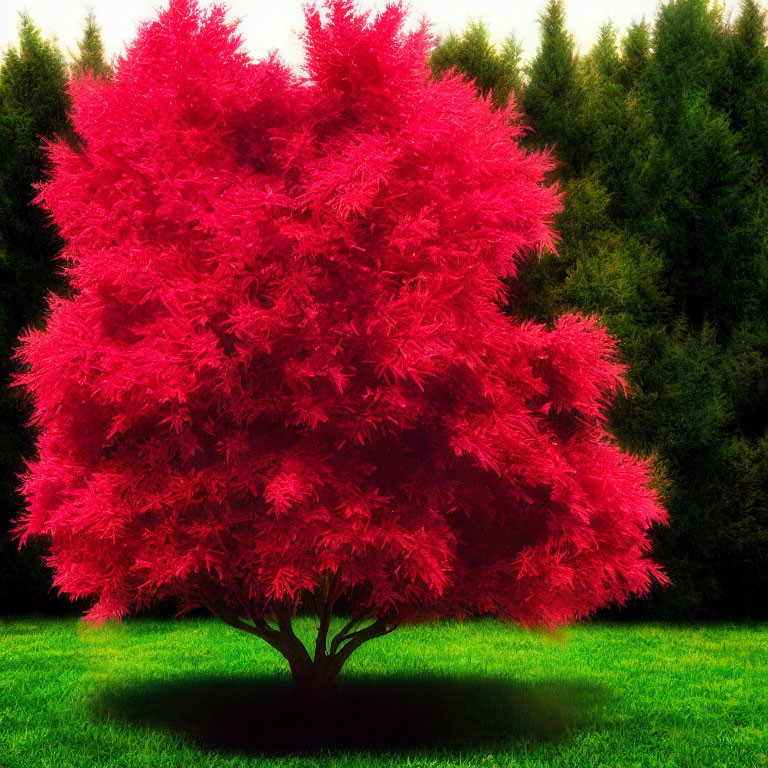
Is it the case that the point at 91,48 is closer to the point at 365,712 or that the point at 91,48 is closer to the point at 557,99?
the point at 557,99

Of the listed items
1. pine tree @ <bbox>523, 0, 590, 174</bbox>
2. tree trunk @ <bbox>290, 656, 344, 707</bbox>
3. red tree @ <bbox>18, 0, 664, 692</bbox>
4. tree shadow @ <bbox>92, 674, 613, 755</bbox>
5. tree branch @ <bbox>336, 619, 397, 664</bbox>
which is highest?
pine tree @ <bbox>523, 0, 590, 174</bbox>

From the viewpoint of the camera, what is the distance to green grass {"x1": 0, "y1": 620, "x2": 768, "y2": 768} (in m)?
7.84

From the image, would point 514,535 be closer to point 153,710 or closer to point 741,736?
point 741,736

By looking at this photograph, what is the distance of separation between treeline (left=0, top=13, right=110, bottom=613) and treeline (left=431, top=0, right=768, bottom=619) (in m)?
7.17

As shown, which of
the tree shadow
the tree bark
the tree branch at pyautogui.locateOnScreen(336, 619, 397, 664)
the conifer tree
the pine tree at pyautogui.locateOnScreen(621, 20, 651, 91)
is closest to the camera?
the tree shadow

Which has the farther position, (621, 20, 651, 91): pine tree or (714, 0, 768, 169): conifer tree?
(621, 20, 651, 91): pine tree

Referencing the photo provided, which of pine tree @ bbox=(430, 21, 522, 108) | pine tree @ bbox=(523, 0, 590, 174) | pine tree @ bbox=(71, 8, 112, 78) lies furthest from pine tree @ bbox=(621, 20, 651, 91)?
pine tree @ bbox=(71, 8, 112, 78)

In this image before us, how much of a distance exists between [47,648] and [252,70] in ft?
29.5

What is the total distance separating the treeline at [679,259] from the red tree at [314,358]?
727cm

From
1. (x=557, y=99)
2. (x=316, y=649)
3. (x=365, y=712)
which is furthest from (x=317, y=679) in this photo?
(x=557, y=99)

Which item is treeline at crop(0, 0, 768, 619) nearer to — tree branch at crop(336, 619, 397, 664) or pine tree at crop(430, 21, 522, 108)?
pine tree at crop(430, 21, 522, 108)

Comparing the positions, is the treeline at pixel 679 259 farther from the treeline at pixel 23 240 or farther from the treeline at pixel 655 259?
the treeline at pixel 23 240

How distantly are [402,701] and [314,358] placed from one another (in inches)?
172

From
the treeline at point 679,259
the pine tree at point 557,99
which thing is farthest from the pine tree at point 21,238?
the pine tree at point 557,99
